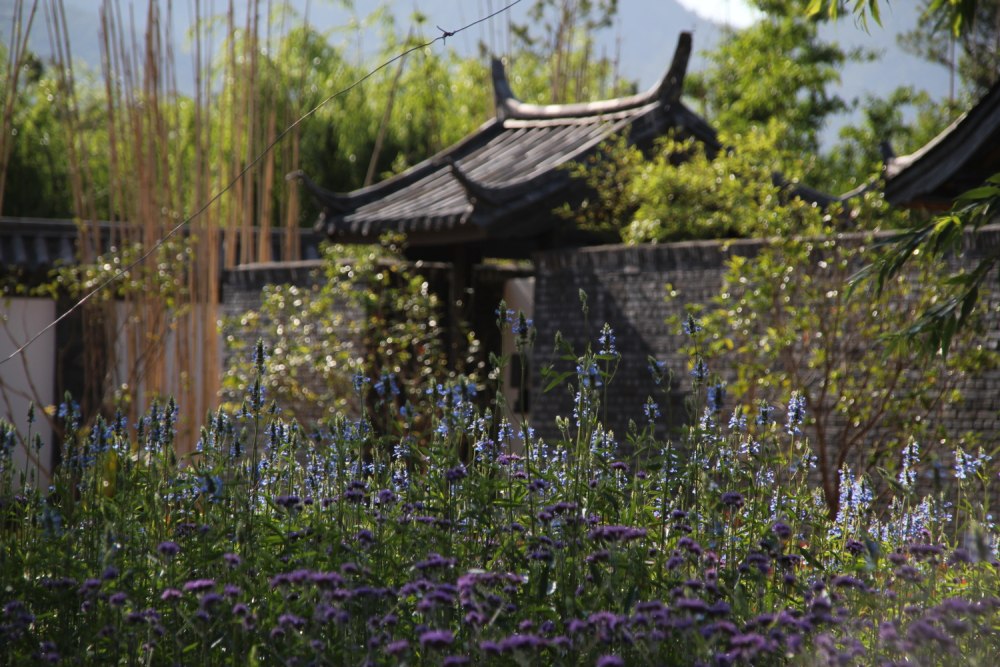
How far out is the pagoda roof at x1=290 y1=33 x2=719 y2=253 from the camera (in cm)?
698

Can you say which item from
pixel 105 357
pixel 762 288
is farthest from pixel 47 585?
pixel 105 357

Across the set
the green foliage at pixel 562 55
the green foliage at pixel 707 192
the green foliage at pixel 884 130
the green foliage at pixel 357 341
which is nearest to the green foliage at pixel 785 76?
the green foliage at pixel 884 130

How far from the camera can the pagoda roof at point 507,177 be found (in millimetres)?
6980

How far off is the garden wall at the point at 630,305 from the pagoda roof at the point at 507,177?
1.40 ft

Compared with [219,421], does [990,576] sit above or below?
below

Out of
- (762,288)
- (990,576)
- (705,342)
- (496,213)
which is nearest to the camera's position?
(990,576)

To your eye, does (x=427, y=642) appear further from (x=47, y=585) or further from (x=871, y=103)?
(x=871, y=103)

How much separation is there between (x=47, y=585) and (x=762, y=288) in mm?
3799

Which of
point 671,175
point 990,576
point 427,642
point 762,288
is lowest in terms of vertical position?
point 990,576

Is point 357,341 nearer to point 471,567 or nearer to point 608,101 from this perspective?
point 608,101

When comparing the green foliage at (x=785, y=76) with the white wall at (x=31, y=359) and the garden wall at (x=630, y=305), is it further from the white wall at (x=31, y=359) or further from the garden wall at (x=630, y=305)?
the white wall at (x=31, y=359)

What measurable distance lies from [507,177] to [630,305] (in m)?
1.37

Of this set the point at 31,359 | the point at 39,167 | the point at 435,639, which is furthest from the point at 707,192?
the point at 39,167

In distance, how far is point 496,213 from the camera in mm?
6855
